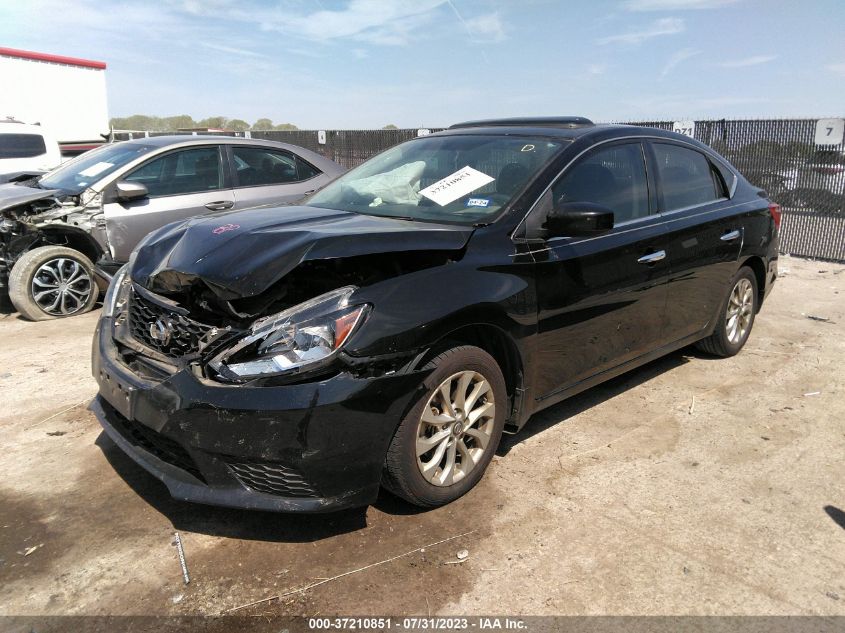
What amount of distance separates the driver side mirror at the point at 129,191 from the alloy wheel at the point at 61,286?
38.9 inches

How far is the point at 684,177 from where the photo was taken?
449cm

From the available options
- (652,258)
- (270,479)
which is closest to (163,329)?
(270,479)

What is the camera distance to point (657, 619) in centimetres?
241

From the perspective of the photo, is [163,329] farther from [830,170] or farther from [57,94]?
[57,94]

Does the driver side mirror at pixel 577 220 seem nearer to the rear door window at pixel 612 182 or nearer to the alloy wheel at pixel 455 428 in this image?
the rear door window at pixel 612 182

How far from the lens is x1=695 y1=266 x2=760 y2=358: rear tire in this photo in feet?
16.3

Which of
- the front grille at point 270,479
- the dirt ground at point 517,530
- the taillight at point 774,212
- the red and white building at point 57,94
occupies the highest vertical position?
the red and white building at point 57,94

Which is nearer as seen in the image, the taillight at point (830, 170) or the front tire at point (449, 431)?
the front tire at point (449, 431)

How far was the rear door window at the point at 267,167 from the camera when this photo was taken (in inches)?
266

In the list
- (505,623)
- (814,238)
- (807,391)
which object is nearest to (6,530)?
(505,623)

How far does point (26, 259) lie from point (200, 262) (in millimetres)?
4435

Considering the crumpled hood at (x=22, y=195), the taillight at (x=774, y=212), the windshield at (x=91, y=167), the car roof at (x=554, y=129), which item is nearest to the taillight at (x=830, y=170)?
the taillight at (x=774, y=212)

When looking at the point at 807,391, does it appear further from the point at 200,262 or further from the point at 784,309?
the point at 200,262

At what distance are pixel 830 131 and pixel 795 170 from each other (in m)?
0.71
